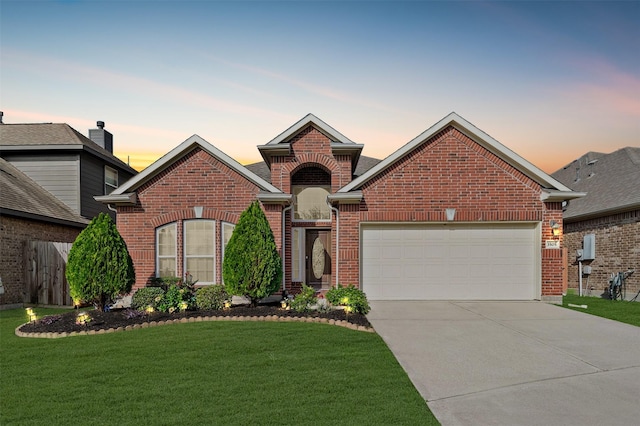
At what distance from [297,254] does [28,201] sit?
31.9ft

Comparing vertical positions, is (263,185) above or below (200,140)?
below

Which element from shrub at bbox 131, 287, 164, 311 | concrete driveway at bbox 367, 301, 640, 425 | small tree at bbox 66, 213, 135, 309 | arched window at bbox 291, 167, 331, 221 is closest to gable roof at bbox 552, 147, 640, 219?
concrete driveway at bbox 367, 301, 640, 425

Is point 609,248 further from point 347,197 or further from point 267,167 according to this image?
point 267,167

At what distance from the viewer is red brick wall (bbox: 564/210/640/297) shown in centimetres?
1595

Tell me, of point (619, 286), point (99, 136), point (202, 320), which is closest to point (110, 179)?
point (99, 136)

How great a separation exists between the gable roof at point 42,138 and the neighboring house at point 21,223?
122 centimetres

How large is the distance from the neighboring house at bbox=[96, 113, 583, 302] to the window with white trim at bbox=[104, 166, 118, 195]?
8.44 metres

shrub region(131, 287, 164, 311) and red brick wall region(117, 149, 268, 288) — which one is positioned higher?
red brick wall region(117, 149, 268, 288)

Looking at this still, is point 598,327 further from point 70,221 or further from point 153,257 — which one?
point 70,221

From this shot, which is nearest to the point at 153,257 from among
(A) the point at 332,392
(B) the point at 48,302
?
(B) the point at 48,302

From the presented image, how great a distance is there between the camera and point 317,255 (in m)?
16.0

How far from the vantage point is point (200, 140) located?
1323 centimetres

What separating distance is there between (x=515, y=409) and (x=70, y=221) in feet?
54.5

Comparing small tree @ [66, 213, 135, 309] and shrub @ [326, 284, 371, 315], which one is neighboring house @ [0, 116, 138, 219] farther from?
shrub @ [326, 284, 371, 315]
